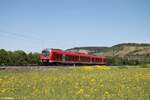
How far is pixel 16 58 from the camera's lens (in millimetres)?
65625

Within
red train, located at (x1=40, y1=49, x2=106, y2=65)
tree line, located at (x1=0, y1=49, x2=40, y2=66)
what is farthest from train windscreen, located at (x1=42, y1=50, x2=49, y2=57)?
tree line, located at (x1=0, y1=49, x2=40, y2=66)

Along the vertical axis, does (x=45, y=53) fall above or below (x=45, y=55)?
above

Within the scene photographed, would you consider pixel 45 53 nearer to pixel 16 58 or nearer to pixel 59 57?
pixel 59 57

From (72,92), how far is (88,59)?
57530 millimetres

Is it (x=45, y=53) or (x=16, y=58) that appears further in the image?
(x=16, y=58)

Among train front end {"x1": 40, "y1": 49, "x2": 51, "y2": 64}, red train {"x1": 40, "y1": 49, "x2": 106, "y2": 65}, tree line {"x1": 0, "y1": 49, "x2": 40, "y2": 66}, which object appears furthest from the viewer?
tree line {"x1": 0, "y1": 49, "x2": 40, "y2": 66}

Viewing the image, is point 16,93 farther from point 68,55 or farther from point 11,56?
point 11,56

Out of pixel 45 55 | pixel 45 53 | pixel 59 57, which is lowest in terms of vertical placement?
pixel 59 57

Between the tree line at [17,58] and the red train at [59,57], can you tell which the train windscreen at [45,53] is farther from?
the tree line at [17,58]

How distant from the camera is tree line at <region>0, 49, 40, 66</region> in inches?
2486

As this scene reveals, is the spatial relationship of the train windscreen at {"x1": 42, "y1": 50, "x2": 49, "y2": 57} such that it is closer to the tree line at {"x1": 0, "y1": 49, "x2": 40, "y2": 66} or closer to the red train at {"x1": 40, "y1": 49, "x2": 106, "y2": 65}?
the red train at {"x1": 40, "y1": 49, "x2": 106, "y2": 65}

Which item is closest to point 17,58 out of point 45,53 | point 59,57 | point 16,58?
point 16,58

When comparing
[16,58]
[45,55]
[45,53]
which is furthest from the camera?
[16,58]

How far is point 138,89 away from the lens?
1171 cm
